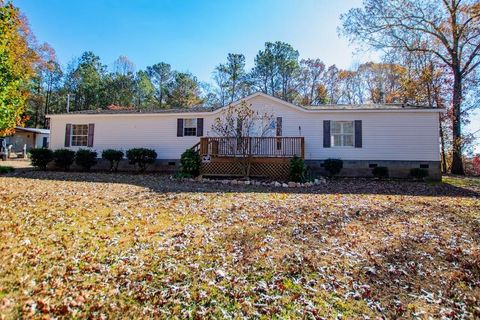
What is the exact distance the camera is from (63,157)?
49.0ft

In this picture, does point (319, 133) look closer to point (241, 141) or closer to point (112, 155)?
point (241, 141)

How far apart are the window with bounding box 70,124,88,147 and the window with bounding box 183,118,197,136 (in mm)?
6380

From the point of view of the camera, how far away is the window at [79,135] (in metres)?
16.4

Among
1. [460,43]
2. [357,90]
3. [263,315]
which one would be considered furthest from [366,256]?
[357,90]

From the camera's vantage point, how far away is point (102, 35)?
17375 mm

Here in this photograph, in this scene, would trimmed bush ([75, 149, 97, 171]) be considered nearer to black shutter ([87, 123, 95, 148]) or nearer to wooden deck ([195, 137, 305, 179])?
black shutter ([87, 123, 95, 148])

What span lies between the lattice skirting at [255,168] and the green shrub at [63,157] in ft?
27.3

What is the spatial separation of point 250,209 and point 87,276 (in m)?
3.97

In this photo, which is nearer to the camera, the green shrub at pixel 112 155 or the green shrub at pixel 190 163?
the green shrub at pixel 190 163

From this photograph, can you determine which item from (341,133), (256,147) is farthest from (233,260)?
(341,133)

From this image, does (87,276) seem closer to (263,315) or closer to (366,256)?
(263,315)

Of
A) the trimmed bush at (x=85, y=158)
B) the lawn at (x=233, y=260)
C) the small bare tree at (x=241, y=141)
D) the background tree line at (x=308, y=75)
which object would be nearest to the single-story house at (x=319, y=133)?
the small bare tree at (x=241, y=141)

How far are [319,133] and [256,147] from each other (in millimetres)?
3813

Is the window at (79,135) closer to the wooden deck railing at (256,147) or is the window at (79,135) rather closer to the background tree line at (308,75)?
the background tree line at (308,75)
